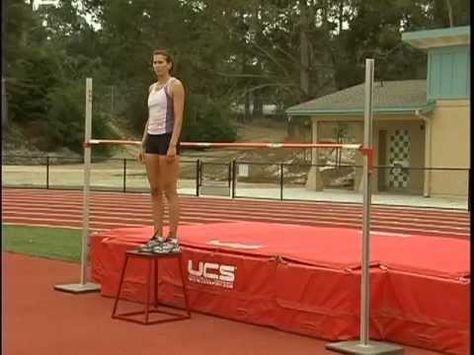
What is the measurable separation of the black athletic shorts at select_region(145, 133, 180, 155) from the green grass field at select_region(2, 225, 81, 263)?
146 inches

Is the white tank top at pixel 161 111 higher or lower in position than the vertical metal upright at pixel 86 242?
higher

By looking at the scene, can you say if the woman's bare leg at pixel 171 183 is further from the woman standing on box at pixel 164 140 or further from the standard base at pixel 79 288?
the standard base at pixel 79 288

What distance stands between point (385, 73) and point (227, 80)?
29.4ft

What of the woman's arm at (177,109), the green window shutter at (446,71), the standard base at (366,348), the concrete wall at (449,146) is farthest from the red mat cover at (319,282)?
the green window shutter at (446,71)

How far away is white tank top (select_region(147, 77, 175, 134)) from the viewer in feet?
24.5

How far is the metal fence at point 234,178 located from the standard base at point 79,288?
14633mm

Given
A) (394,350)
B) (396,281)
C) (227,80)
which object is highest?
(227,80)

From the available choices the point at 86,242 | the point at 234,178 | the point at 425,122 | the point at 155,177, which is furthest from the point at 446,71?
the point at 155,177

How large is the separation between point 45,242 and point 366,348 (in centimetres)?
792

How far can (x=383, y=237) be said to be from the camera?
8.84 metres

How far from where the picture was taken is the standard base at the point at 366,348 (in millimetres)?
6152

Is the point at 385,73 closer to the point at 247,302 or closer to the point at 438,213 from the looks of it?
the point at 438,213

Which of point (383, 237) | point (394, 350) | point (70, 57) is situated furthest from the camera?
point (70, 57)

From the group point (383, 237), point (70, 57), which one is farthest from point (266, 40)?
point (383, 237)
